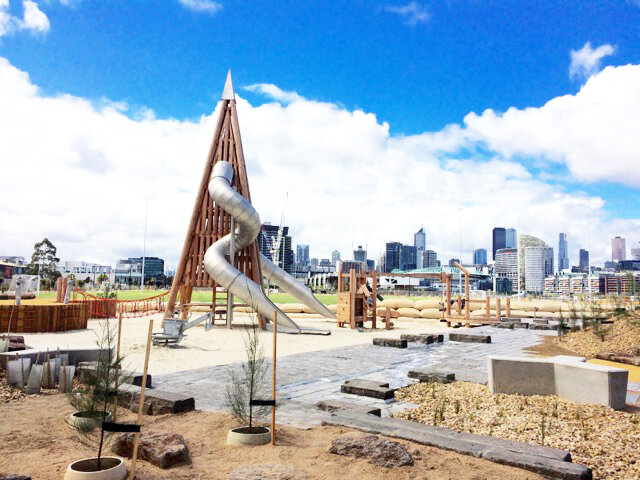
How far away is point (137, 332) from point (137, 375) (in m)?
12.2

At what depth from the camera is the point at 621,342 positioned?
42.3 ft

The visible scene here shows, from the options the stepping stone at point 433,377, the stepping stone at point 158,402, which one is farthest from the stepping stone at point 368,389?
the stepping stone at point 158,402

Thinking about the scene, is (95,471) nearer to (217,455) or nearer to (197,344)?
(217,455)

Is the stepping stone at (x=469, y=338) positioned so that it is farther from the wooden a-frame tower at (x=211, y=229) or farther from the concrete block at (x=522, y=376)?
the concrete block at (x=522, y=376)

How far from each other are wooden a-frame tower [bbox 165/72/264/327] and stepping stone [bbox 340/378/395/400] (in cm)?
1338

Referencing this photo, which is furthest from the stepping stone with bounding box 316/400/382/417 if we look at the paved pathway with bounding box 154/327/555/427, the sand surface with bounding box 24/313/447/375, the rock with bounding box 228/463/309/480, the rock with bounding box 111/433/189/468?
the sand surface with bounding box 24/313/447/375

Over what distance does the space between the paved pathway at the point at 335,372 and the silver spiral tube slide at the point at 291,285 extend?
7578mm

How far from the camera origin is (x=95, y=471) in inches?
159

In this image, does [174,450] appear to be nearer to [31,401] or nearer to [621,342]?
[31,401]

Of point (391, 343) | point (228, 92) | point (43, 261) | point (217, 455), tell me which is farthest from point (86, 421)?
point (43, 261)

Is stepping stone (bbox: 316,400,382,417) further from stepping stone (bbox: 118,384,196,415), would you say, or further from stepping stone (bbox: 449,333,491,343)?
stepping stone (bbox: 449,333,491,343)

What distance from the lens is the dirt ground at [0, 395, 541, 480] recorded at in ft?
13.8

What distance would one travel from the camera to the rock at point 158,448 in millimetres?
4410

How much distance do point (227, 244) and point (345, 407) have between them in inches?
574
